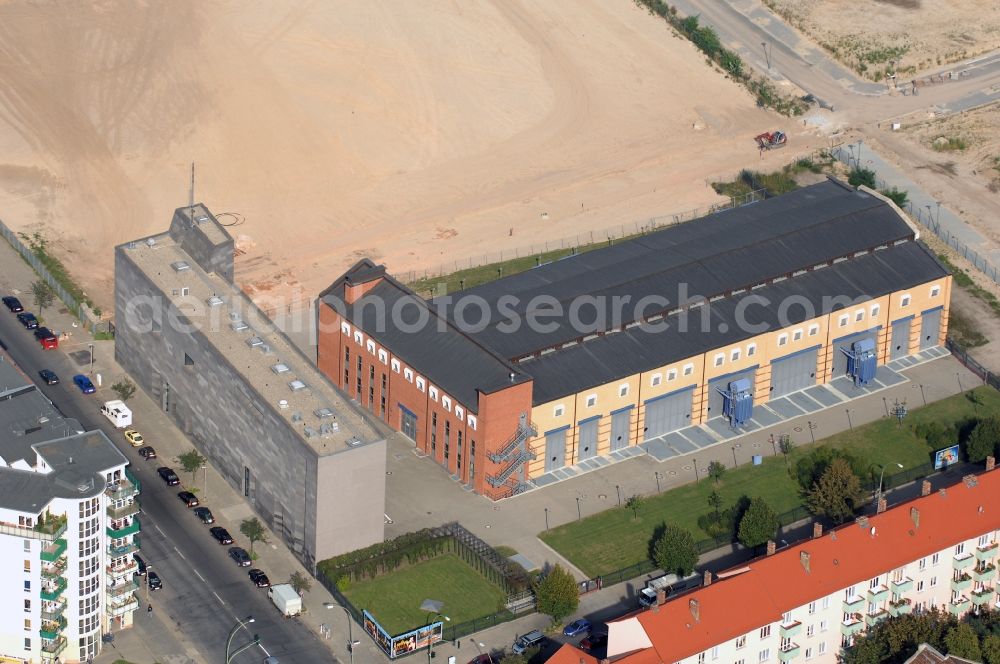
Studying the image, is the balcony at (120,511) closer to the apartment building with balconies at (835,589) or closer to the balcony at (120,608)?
the balcony at (120,608)

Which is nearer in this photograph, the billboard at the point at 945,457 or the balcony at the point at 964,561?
the balcony at the point at 964,561

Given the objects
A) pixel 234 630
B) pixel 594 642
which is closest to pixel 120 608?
pixel 234 630

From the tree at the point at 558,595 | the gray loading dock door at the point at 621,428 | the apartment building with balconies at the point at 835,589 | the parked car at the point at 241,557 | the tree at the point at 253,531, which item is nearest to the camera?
the apartment building with balconies at the point at 835,589

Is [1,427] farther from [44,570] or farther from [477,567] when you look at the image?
[477,567]

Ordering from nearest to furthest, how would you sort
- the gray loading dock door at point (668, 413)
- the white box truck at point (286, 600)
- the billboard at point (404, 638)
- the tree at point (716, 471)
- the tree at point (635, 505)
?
1. the billboard at point (404, 638)
2. the white box truck at point (286, 600)
3. the tree at point (635, 505)
4. the tree at point (716, 471)
5. the gray loading dock door at point (668, 413)

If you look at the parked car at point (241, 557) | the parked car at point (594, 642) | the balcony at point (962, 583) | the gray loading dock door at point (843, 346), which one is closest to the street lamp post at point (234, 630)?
the parked car at point (241, 557)

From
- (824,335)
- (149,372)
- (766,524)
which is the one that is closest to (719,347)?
(824,335)
